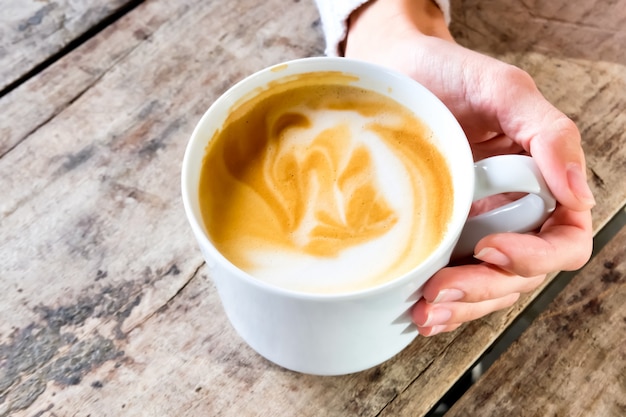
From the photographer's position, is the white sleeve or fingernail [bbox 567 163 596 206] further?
the white sleeve

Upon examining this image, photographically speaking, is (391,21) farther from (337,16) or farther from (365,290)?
(365,290)

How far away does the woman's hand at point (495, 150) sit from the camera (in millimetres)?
516

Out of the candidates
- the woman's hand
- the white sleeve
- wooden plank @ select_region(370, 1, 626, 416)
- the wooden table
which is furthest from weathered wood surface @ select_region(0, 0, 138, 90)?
wooden plank @ select_region(370, 1, 626, 416)

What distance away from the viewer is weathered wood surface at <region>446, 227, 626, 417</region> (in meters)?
0.56

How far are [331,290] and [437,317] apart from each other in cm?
11

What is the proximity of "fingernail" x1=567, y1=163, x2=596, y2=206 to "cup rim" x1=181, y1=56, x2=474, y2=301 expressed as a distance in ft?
0.31

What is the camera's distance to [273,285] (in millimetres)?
438

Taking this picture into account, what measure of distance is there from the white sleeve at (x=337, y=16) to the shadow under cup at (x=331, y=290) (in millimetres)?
226

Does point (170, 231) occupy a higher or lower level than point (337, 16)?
lower

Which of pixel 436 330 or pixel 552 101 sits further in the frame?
pixel 552 101

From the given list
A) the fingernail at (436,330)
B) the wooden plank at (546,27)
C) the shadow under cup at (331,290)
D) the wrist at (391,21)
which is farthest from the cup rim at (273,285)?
the wooden plank at (546,27)

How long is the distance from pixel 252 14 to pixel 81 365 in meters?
0.51

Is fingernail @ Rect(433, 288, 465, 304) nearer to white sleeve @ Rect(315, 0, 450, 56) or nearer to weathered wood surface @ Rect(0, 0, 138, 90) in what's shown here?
white sleeve @ Rect(315, 0, 450, 56)

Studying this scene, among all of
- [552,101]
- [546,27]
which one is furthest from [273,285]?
[546,27]
